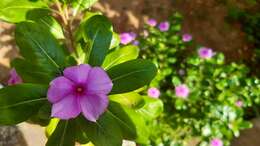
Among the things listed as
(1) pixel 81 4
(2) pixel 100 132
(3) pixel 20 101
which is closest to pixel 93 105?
(2) pixel 100 132

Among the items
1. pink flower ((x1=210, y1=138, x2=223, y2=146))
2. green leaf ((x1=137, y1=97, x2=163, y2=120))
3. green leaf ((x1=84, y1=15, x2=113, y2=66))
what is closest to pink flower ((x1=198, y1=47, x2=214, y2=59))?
pink flower ((x1=210, y1=138, x2=223, y2=146))

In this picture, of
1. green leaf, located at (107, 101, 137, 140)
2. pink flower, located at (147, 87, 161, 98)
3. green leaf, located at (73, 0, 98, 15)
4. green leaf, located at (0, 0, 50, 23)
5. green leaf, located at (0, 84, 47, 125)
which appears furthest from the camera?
pink flower, located at (147, 87, 161, 98)

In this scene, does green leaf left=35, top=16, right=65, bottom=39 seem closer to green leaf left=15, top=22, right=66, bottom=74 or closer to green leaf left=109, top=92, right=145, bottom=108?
green leaf left=15, top=22, right=66, bottom=74

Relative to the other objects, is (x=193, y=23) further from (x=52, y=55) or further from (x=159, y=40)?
(x=52, y=55)

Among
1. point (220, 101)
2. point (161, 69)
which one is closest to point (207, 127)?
point (220, 101)

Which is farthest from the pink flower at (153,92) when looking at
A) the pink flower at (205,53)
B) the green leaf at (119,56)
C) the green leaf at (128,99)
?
the green leaf at (128,99)

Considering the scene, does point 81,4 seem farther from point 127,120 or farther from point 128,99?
point 127,120

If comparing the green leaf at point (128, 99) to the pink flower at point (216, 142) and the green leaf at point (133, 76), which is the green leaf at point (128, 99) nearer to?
the green leaf at point (133, 76)
